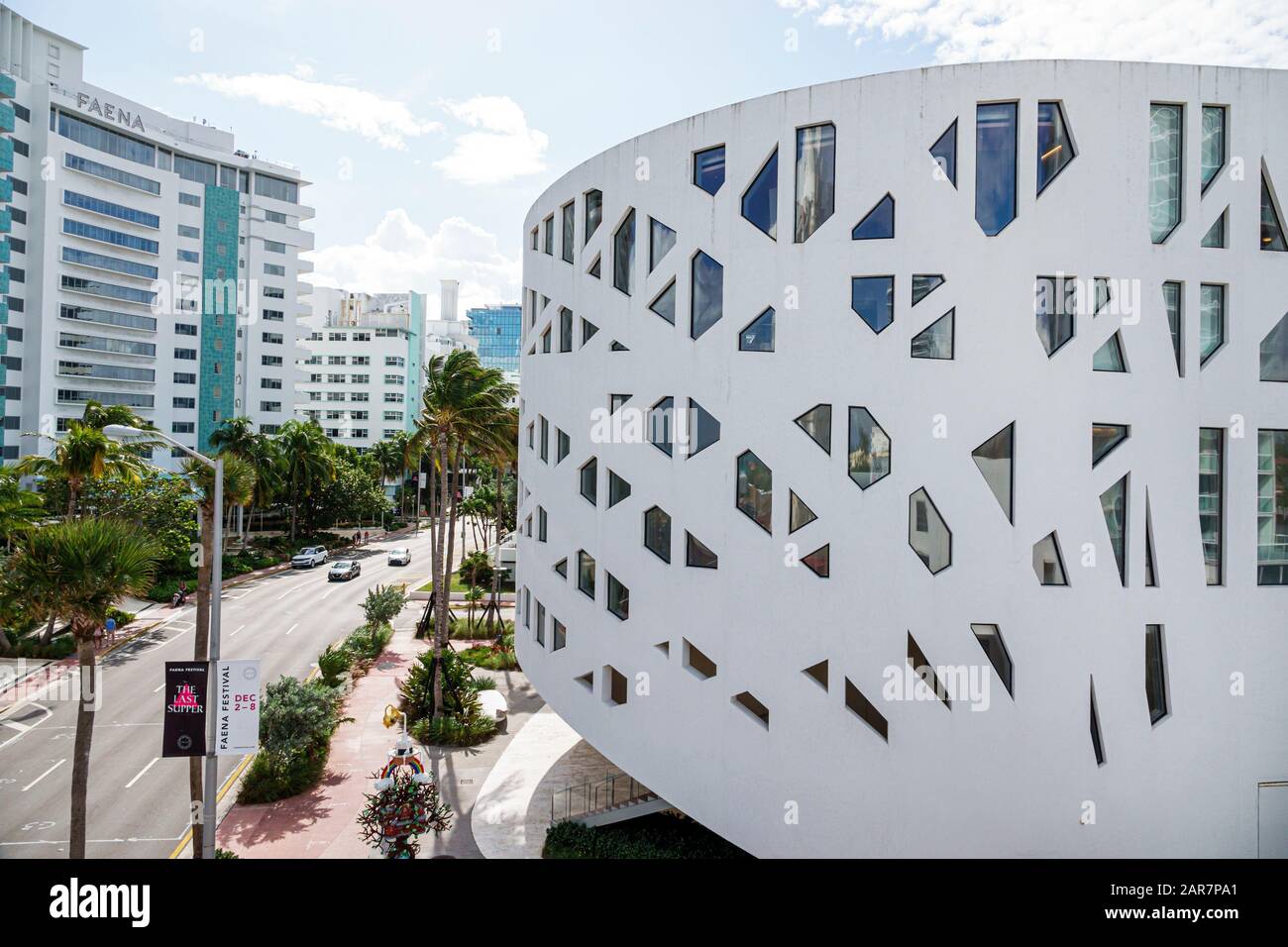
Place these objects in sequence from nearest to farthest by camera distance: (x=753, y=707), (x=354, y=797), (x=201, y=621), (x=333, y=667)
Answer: (x=753, y=707), (x=201, y=621), (x=354, y=797), (x=333, y=667)

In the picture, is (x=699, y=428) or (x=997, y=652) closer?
(x=997, y=652)

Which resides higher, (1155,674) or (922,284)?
(922,284)

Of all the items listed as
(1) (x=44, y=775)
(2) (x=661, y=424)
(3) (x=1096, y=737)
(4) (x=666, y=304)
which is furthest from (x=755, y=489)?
(1) (x=44, y=775)

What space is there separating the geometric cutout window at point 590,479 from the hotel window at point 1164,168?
12091mm

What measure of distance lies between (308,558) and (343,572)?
24.2 ft

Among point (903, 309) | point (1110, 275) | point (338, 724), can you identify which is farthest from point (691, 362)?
point (338, 724)

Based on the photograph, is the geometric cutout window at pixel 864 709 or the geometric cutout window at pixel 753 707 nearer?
the geometric cutout window at pixel 864 709

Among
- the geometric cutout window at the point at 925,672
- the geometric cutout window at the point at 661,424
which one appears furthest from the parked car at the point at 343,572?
the geometric cutout window at the point at 925,672

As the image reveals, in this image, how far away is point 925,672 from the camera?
14.7 m

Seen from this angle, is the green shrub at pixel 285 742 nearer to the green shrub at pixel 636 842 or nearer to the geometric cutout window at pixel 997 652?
the green shrub at pixel 636 842

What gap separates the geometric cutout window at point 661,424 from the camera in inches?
658

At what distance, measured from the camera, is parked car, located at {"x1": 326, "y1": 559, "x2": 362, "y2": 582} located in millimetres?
51125

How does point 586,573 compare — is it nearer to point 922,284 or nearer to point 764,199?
point 764,199

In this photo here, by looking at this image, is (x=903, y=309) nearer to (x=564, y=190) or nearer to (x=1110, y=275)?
(x=1110, y=275)
